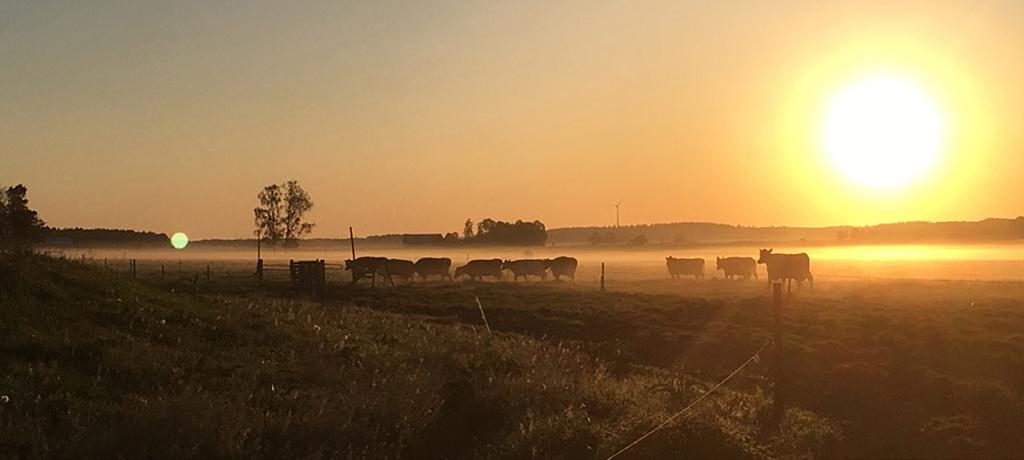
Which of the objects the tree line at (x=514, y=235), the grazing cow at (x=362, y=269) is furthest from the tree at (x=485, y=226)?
the grazing cow at (x=362, y=269)

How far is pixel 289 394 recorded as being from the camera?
32.6 ft

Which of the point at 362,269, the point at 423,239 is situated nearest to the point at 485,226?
the point at 423,239

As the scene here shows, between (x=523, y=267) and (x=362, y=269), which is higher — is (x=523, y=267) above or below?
below

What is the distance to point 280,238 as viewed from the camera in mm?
102438

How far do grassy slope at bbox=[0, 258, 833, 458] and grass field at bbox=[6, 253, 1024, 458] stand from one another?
0.09ft

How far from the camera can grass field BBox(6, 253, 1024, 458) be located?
848cm

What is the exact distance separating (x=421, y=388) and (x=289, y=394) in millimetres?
1523

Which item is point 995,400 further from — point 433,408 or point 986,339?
point 433,408

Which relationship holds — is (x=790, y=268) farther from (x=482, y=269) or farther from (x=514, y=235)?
(x=514, y=235)

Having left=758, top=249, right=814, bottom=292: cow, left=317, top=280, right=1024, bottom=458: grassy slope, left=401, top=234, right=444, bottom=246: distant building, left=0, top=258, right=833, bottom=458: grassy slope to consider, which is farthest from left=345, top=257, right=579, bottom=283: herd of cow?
left=401, top=234, right=444, bottom=246: distant building

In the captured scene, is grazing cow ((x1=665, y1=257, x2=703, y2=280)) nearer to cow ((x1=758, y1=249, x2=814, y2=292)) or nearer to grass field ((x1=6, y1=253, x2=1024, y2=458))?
cow ((x1=758, y1=249, x2=814, y2=292))

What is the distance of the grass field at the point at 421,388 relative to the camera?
8.48m

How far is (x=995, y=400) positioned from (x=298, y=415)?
11.4 m

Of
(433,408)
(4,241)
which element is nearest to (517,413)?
(433,408)
